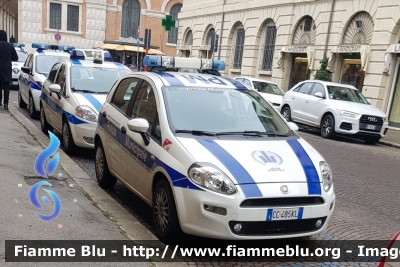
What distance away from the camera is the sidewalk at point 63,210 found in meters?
4.00

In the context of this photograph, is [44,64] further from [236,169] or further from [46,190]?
[236,169]

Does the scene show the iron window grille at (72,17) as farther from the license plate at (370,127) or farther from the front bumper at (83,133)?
the front bumper at (83,133)

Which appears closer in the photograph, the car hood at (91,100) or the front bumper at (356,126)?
the car hood at (91,100)

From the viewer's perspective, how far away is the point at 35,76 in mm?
11148

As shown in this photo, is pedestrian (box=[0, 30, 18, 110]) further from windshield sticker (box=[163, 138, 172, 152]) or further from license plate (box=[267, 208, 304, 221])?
license plate (box=[267, 208, 304, 221])

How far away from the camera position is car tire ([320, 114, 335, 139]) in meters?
13.5

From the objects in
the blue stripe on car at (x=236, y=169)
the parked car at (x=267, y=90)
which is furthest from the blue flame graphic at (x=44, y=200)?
the parked car at (x=267, y=90)

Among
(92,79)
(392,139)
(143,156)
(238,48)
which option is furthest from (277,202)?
(238,48)

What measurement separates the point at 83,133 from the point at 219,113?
10.8 feet

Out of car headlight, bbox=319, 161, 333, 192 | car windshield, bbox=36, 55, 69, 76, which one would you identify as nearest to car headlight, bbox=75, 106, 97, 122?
car headlight, bbox=319, 161, 333, 192

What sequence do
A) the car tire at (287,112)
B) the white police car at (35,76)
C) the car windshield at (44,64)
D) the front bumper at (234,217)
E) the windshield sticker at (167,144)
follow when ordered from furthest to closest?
the car tire at (287,112) < the car windshield at (44,64) < the white police car at (35,76) < the windshield sticker at (167,144) < the front bumper at (234,217)

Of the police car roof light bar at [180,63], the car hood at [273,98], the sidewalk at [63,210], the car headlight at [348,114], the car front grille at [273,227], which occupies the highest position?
the police car roof light bar at [180,63]

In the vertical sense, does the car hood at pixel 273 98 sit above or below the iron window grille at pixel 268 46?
below

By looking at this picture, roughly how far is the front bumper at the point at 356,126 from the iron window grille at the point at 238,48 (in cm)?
1744
